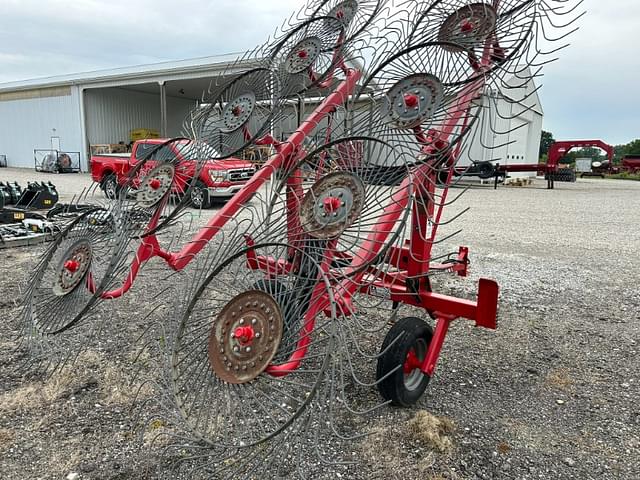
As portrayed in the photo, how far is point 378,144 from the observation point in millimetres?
1896

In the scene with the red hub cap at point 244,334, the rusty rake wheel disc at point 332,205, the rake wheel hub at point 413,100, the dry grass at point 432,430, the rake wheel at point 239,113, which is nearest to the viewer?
the red hub cap at point 244,334

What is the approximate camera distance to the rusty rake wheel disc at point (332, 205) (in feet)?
5.64

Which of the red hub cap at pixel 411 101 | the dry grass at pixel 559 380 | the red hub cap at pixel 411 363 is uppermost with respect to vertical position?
the red hub cap at pixel 411 101

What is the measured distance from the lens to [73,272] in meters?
2.27

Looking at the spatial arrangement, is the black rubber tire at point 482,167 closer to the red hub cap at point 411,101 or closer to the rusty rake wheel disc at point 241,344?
the red hub cap at point 411,101

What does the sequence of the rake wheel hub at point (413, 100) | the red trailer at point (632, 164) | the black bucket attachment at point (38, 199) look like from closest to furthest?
the rake wheel hub at point (413, 100) → the black bucket attachment at point (38, 199) → the red trailer at point (632, 164)

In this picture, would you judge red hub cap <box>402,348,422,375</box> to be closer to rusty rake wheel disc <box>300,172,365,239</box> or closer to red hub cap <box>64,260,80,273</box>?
rusty rake wheel disc <box>300,172,365,239</box>

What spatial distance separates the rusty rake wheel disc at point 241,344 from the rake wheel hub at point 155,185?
1062 millimetres

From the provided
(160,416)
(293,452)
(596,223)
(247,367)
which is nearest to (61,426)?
(160,416)

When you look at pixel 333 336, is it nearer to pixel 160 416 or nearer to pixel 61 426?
pixel 160 416

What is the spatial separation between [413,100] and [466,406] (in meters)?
1.61

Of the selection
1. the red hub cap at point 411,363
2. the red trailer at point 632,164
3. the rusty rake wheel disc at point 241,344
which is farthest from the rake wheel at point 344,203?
the red trailer at point 632,164

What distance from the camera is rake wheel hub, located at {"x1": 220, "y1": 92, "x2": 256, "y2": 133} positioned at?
10.1ft

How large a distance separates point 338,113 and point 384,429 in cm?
175
